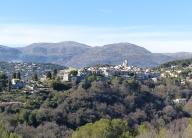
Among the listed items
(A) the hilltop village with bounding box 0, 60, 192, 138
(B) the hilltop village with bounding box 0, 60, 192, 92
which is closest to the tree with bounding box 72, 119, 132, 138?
(A) the hilltop village with bounding box 0, 60, 192, 138

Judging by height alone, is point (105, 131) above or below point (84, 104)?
above

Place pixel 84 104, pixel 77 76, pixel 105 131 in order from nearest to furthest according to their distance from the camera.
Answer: pixel 105 131 → pixel 84 104 → pixel 77 76

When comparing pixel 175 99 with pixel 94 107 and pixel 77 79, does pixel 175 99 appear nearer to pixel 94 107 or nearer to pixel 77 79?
pixel 77 79

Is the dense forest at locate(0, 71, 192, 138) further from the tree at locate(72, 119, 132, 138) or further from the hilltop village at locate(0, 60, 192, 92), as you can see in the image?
the hilltop village at locate(0, 60, 192, 92)

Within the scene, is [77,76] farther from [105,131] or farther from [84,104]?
[105,131]

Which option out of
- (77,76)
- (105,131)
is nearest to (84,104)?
(105,131)

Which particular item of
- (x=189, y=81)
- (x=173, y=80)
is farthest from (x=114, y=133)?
(x=189, y=81)

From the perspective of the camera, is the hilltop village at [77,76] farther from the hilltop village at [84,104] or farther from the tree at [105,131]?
the tree at [105,131]

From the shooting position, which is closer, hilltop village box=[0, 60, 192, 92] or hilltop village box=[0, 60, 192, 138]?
hilltop village box=[0, 60, 192, 138]
